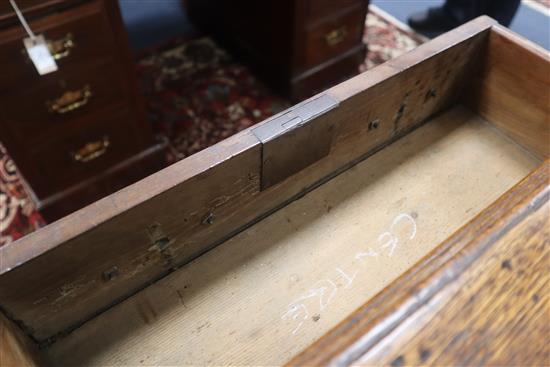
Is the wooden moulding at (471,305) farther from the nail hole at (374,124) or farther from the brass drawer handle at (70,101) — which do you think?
the brass drawer handle at (70,101)

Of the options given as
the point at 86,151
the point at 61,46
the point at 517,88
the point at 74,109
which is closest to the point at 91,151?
the point at 86,151

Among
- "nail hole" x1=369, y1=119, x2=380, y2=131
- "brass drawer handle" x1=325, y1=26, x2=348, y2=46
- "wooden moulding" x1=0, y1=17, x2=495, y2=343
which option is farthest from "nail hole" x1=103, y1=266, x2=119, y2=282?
"brass drawer handle" x1=325, y1=26, x2=348, y2=46

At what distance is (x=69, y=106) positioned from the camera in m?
1.10

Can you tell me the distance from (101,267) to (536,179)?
0.57 metres

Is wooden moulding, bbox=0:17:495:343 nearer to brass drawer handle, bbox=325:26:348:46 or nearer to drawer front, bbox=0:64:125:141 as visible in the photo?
→ drawer front, bbox=0:64:125:141

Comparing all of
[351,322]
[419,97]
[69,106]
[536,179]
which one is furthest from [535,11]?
[351,322]

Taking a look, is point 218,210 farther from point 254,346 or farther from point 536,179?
point 536,179

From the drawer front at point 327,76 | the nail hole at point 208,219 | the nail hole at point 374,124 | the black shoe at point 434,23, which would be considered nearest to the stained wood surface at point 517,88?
the nail hole at point 374,124

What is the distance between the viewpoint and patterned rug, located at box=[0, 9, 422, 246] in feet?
4.44

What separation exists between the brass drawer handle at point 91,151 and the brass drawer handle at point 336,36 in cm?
82

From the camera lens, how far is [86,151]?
1.22m

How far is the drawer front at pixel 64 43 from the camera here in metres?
0.92

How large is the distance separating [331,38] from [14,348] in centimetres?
135

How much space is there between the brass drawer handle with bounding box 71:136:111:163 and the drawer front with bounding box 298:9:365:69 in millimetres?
710
